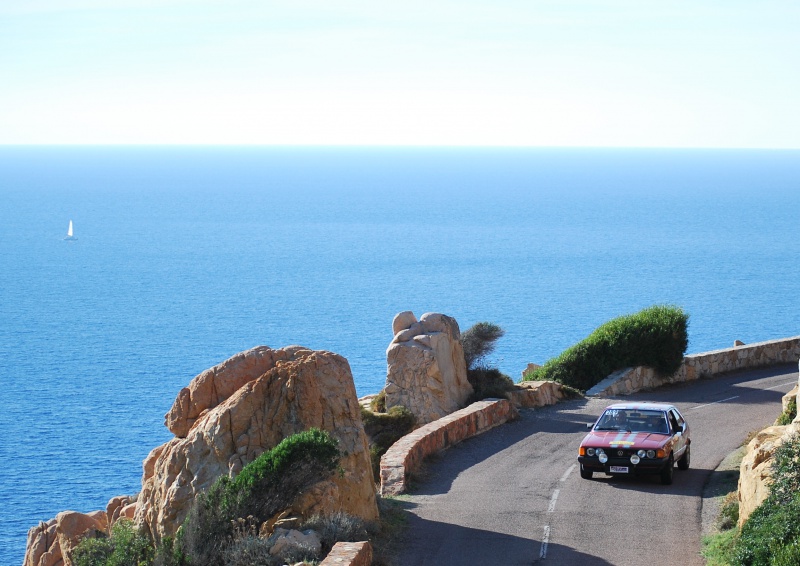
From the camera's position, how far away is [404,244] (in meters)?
132

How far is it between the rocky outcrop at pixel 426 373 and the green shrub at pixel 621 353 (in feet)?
13.0

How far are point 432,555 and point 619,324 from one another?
59.0 feet

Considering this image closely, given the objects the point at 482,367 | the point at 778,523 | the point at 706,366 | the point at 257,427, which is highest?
the point at 257,427

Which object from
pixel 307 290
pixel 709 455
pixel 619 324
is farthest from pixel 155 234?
pixel 709 455

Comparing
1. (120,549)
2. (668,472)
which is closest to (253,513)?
(120,549)

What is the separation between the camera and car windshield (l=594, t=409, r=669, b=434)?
18.5m

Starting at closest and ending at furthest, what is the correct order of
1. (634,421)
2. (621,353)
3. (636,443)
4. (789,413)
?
(636,443), (634,421), (789,413), (621,353)

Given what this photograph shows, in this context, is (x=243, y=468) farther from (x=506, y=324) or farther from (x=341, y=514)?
(x=506, y=324)

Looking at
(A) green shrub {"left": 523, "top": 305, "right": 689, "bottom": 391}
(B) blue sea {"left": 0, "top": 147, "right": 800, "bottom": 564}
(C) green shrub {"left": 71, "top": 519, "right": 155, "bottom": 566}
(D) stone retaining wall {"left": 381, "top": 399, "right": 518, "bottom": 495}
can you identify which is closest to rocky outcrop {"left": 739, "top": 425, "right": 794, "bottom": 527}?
(D) stone retaining wall {"left": 381, "top": 399, "right": 518, "bottom": 495}

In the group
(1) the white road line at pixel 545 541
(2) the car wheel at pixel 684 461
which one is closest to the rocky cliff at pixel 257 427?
(1) the white road line at pixel 545 541

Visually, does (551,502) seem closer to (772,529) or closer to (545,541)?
(545,541)

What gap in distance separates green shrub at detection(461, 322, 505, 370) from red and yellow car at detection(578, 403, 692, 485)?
1048 cm

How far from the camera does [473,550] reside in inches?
550

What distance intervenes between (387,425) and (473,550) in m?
11.5
